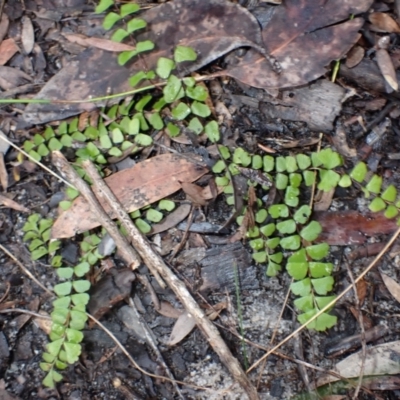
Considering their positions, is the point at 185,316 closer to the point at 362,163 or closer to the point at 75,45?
the point at 362,163

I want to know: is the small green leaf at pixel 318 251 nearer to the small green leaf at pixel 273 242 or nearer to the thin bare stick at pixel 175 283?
the small green leaf at pixel 273 242

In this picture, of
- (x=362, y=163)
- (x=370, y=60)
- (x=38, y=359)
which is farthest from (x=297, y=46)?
(x=38, y=359)

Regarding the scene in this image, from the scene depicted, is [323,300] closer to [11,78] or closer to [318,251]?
[318,251]

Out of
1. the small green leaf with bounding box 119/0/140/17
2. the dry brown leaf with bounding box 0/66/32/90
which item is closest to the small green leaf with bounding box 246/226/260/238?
the small green leaf with bounding box 119/0/140/17

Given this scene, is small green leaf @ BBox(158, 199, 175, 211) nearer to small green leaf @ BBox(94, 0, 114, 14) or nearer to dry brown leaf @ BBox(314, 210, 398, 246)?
dry brown leaf @ BBox(314, 210, 398, 246)

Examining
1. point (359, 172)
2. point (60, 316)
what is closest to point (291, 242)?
point (359, 172)

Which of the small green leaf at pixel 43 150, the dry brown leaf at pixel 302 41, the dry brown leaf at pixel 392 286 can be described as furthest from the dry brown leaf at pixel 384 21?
the small green leaf at pixel 43 150
